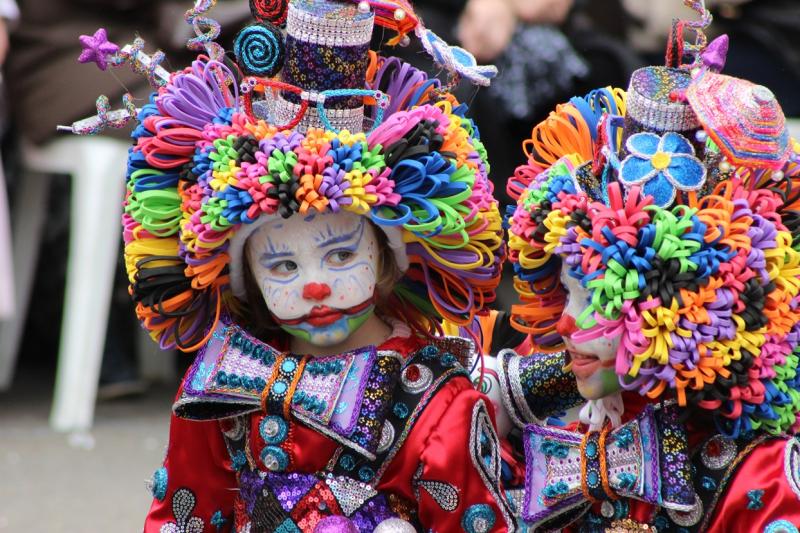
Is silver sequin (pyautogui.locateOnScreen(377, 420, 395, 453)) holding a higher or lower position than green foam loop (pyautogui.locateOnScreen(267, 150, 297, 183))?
lower

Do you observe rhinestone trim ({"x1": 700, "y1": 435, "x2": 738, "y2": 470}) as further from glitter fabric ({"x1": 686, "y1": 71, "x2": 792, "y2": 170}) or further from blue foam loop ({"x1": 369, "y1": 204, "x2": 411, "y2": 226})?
blue foam loop ({"x1": 369, "y1": 204, "x2": 411, "y2": 226})

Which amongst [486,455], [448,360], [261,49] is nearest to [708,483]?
[486,455]

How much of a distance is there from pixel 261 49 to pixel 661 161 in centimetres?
71

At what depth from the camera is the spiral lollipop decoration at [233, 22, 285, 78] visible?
8.00ft

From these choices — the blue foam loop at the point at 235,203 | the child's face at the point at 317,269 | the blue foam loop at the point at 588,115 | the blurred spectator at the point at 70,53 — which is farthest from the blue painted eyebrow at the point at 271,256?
the blurred spectator at the point at 70,53

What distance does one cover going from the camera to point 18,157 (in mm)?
5258

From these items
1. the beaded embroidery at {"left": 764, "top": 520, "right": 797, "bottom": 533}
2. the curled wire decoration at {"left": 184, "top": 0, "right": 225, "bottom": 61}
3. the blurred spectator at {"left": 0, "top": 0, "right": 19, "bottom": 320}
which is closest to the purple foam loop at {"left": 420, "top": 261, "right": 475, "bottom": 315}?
the curled wire decoration at {"left": 184, "top": 0, "right": 225, "bottom": 61}

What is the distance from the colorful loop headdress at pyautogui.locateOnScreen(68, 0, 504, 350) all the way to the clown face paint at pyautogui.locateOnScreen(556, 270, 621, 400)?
0.62 ft

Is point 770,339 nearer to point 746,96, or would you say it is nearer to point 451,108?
point 746,96

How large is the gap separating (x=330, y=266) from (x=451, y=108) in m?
0.38

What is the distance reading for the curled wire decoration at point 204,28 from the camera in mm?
2494

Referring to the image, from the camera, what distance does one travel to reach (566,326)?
236cm

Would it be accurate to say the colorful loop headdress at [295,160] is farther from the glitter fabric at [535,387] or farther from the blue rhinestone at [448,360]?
the glitter fabric at [535,387]

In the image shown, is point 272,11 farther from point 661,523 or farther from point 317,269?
point 661,523
